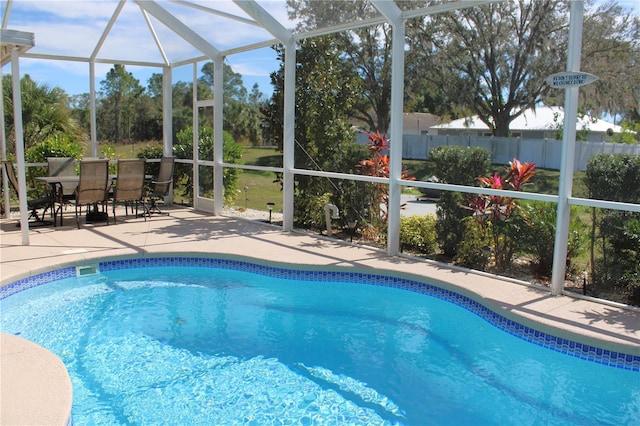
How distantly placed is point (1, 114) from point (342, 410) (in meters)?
7.81

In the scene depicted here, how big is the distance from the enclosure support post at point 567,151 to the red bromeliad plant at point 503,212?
86 centimetres

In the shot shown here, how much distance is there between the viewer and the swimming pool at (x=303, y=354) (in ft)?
12.5

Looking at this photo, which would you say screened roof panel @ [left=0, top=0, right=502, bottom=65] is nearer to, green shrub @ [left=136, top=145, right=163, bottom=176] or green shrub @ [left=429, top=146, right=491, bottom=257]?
green shrub @ [left=136, top=145, right=163, bottom=176]

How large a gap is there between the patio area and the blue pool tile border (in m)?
0.06

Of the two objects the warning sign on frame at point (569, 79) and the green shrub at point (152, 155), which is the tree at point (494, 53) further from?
the green shrub at point (152, 155)

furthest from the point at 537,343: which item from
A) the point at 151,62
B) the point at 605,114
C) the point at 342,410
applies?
the point at 151,62

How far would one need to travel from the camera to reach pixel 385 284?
6.20 metres

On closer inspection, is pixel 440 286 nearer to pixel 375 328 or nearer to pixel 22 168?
pixel 375 328

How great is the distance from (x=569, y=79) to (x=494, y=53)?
9.23 m

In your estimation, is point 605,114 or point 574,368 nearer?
point 574,368

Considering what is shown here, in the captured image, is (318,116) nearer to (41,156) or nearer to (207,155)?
(207,155)

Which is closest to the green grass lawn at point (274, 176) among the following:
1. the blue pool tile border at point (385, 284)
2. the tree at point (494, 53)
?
the blue pool tile border at point (385, 284)

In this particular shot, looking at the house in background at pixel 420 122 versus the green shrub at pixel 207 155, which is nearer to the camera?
the green shrub at pixel 207 155

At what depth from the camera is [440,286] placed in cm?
576
